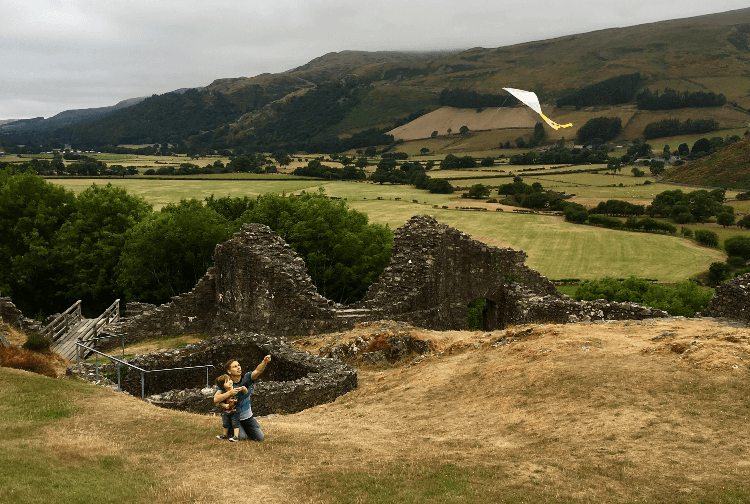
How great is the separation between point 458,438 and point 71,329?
2534 centimetres

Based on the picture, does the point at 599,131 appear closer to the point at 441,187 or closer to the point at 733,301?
the point at 441,187

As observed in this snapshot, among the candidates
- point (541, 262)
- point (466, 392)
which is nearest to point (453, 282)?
point (466, 392)

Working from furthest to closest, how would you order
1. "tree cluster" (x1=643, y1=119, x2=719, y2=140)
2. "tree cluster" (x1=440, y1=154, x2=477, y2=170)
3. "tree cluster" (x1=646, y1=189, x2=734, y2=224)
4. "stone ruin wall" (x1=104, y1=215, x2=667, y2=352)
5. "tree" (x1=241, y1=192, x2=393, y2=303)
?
"tree cluster" (x1=643, y1=119, x2=719, y2=140)
"tree cluster" (x1=440, y1=154, x2=477, y2=170)
"tree cluster" (x1=646, y1=189, x2=734, y2=224)
"tree" (x1=241, y1=192, x2=393, y2=303)
"stone ruin wall" (x1=104, y1=215, x2=667, y2=352)

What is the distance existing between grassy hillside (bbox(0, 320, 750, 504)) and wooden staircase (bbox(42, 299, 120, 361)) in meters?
13.2

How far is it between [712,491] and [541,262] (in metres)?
67.4

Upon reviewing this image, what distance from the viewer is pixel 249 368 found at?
23.1 metres

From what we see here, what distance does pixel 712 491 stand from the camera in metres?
9.75

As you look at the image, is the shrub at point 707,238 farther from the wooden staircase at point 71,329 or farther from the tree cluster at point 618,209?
the wooden staircase at point 71,329

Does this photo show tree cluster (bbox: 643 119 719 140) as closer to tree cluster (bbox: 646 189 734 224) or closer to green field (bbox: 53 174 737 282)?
green field (bbox: 53 174 737 282)

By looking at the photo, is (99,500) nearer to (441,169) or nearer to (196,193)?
(196,193)

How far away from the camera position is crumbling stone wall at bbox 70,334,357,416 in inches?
723

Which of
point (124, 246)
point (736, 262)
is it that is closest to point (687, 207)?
point (736, 262)

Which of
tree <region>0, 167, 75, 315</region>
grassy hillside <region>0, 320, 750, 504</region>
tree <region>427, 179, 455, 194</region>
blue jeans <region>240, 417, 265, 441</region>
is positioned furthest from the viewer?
tree <region>427, 179, 455, 194</region>

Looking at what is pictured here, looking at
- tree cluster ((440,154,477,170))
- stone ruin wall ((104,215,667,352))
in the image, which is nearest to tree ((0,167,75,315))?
stone ruin wall ((104,215,667,352))
